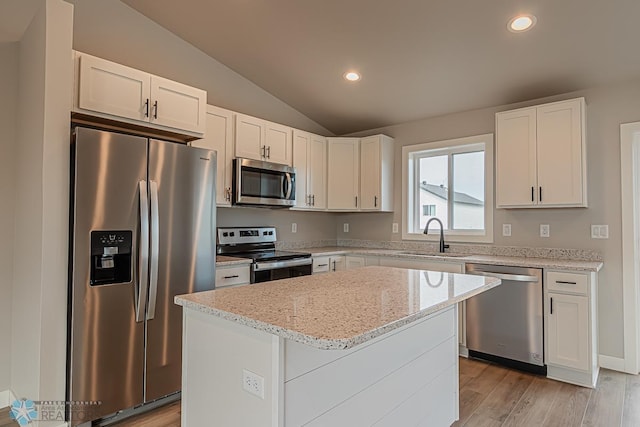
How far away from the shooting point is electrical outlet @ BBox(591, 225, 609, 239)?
10.1ft

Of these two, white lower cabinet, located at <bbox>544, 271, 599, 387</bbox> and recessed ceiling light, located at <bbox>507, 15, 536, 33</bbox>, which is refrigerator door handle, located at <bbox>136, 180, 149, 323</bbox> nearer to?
recessed ceiling light, located at <bbox>507, 15, 536, 33</bbox>

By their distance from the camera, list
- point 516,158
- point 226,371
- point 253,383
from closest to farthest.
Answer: point 253,383 → point 226,371 → point 516,158

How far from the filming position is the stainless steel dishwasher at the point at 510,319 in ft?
9.64

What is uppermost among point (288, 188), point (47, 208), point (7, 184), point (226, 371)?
point (288, 188)

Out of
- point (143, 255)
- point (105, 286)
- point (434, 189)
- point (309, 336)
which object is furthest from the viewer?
point (434, 189)

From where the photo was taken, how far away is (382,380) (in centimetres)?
158

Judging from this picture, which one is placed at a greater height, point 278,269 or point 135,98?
point 135,98

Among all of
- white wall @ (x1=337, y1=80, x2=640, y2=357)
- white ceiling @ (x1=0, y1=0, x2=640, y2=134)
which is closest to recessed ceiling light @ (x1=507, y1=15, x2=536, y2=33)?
white ceiling @ (x1=0, y1=0, x2=640, y2=134)

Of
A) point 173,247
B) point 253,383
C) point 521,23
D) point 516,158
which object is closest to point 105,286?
point 173,247

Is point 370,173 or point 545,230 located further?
Answer: point 370,173

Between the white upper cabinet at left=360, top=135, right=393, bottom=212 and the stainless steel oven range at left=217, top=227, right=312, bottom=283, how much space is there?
1.14m

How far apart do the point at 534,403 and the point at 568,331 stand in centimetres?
67

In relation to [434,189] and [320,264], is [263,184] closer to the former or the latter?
[320,264]

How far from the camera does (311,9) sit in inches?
108
